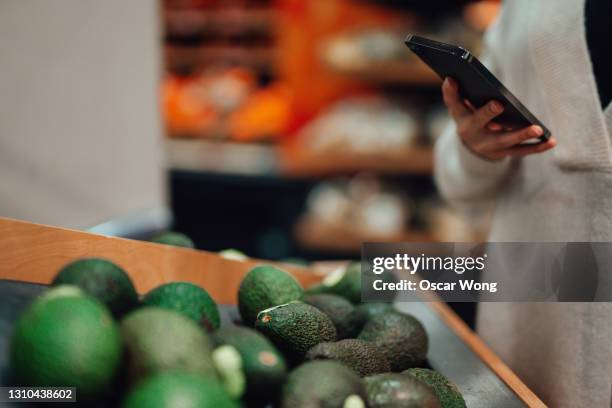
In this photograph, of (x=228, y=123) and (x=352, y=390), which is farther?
(x=228, y=123)

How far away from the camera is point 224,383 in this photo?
0.67m

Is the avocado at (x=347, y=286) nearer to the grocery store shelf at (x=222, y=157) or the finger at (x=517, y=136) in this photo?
the finger at (x=517, y=136)

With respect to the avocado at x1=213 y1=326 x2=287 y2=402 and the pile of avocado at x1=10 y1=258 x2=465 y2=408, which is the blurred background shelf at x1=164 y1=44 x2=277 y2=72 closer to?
the pile of avocado at x1=10 y1=258 x2=465 y2=408

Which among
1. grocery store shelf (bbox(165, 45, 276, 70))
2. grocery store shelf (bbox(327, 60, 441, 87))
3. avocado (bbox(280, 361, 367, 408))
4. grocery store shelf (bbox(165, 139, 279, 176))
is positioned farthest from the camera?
grocery store shelf (bbox(165, 45, 276, 70))

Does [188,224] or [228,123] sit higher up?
[228,123]

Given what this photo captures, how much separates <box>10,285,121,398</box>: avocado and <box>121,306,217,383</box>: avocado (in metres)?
0.02

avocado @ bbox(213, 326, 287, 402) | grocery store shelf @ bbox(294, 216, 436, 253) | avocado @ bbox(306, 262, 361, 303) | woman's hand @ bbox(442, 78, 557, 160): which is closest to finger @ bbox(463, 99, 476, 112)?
woman's hand @ bbox(442, 78, 557, 160)

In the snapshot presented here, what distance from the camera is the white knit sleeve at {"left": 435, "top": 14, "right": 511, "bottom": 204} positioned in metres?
1.32

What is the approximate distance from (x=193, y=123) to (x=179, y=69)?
514 mm

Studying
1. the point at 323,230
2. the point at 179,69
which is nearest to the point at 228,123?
the point at 179,69

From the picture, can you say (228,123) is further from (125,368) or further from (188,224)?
(125,368)

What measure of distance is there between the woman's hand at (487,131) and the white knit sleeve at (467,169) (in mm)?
124

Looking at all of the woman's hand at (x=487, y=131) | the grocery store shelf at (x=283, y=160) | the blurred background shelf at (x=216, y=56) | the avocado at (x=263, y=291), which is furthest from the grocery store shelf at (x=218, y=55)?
the avocado at (x=263, y=291)

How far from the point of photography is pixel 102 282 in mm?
746
